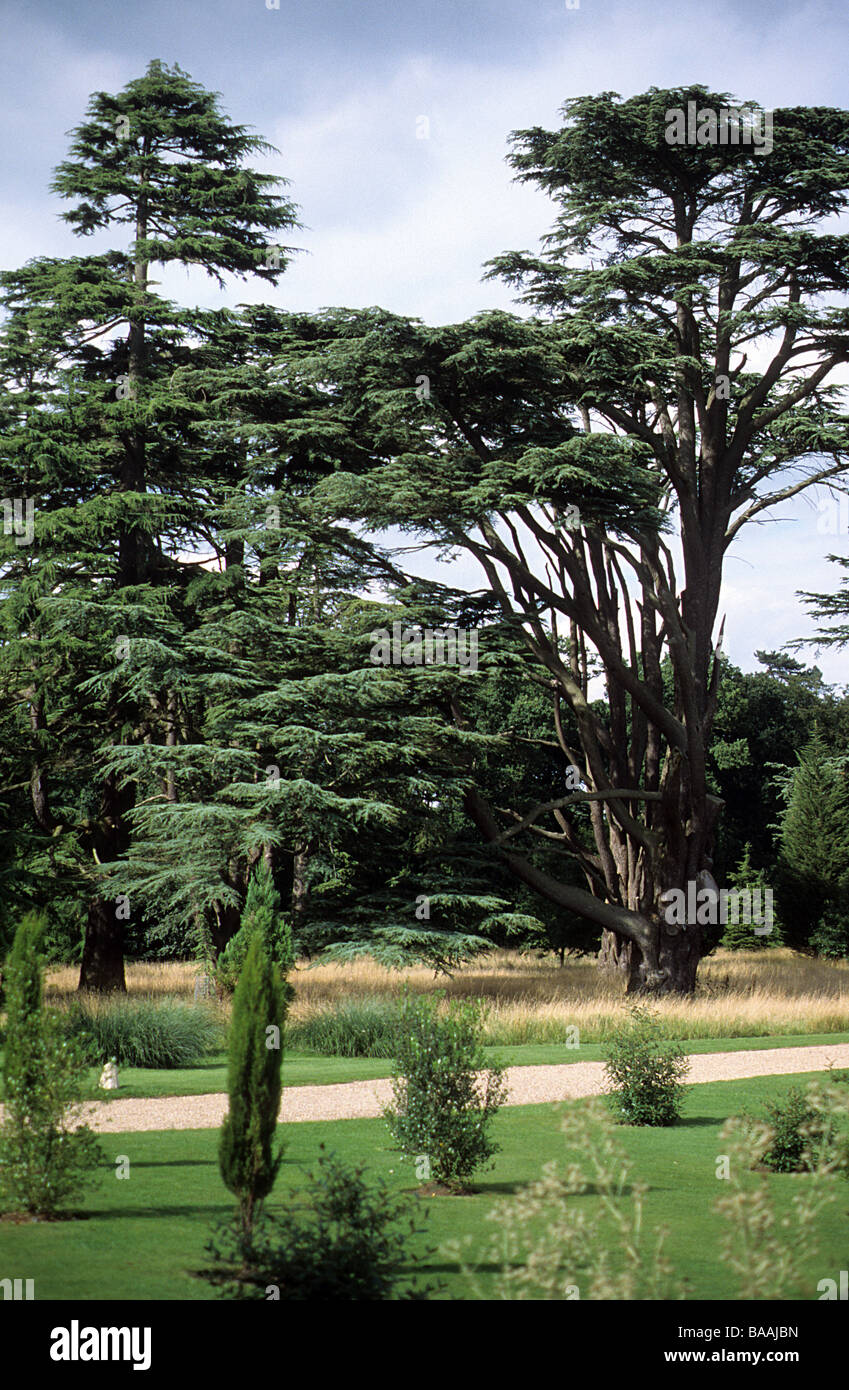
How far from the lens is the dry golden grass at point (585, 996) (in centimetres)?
1780

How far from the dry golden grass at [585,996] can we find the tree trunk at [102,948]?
516mm

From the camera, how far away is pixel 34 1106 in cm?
682

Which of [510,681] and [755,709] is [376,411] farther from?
[755,709]

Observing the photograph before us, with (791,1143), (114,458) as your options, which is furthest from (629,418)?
(791,1143)

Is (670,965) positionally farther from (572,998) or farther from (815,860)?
(815,860)

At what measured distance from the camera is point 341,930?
20.0m

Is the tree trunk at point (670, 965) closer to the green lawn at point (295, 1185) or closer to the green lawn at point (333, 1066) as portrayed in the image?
the green lawn at point (333, 1066)

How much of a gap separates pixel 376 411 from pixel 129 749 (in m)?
6.98

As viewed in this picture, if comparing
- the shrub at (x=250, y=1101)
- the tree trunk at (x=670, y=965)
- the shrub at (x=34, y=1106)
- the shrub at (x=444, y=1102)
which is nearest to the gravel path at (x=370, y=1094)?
the shrub at (x=444, y=1102)

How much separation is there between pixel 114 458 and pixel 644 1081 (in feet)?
55.5

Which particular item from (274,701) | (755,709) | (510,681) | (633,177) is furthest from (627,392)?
(755,709)

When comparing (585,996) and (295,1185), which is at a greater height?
(295,1185)

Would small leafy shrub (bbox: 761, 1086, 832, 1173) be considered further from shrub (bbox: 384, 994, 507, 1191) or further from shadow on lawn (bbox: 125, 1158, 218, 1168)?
shadow on lawn (bbox: 125, 1158, 218, 1168)

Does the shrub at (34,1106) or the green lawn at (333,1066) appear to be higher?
the shrub at (34,1106)
